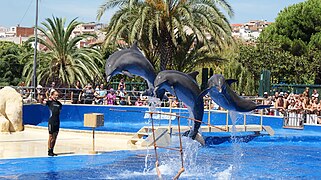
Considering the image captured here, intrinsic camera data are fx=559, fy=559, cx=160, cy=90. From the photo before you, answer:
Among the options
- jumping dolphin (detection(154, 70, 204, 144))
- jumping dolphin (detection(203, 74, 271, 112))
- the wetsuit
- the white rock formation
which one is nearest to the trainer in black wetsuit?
the wetsuit

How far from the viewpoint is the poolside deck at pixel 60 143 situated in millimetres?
13312

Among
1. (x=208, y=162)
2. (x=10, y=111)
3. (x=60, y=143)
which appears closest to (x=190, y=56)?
(x=10, y=111)

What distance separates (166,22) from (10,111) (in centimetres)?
947

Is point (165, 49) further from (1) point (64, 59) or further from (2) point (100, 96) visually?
(1) point (64, 59)

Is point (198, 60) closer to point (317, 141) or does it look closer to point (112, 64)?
point (317, 141)

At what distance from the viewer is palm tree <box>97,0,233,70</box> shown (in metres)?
24.8

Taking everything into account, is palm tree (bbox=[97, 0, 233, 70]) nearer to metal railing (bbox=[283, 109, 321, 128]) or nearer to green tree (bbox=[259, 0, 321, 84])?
metal railing (bbox=[283, 109, 321, 128])

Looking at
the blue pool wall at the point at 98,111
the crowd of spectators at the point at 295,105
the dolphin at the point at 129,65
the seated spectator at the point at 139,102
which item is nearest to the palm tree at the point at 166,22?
the seated spectator at the point at 139,102

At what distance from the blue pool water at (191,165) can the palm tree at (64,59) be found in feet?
47.9

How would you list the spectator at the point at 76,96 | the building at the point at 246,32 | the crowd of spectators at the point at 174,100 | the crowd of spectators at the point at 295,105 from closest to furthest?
1. the crowd of spectators at the point at 295,105
2. the crowd of spectators at the point at 174,100
3. the spectator at the point at 76,96
4. the building at the point at 246,32

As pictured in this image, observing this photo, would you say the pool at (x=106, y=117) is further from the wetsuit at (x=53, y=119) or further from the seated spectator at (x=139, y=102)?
the wetsuit at (x=53, y=119)

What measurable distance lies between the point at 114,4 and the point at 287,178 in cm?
1592

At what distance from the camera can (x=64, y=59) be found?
30.4 metres

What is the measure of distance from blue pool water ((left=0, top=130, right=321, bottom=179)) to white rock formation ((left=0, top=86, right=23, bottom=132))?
5.59 meters
